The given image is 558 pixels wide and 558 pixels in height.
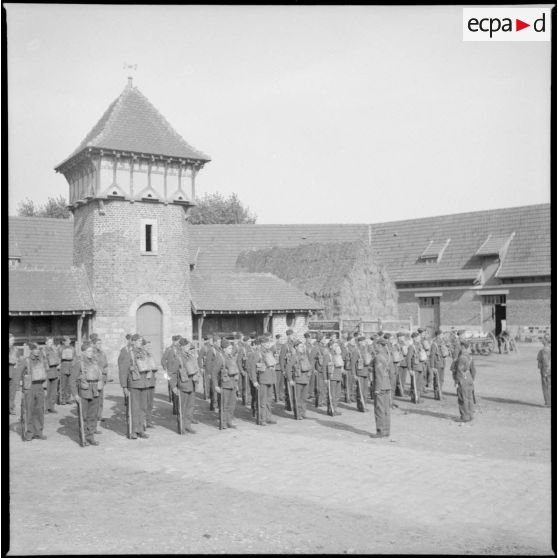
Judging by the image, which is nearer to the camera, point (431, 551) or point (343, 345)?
point (431, 551)

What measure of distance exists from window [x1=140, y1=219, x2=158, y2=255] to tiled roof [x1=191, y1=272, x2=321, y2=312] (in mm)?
2696

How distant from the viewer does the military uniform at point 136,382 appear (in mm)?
13633

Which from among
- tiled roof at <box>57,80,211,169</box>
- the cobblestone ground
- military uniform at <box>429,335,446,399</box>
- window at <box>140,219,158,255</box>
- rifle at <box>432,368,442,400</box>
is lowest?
the cobblestone ground

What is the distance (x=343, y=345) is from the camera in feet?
63.1

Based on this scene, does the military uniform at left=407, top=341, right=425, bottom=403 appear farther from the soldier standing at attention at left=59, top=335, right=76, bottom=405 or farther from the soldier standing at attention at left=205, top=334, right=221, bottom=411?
the soldier standing at attention at left=59, top=335, right=76, bottom=405

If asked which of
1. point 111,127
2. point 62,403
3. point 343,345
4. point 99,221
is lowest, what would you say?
point 62,403

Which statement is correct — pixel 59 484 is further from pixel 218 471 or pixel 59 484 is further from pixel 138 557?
pixel 138 557

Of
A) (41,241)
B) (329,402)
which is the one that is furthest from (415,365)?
(41,241)

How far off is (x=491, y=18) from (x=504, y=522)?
6639 millimetres

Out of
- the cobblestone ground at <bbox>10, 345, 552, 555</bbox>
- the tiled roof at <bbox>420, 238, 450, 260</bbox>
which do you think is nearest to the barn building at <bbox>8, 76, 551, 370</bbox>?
the tiled roof at <bbox>420, 238, 450, 260</bbox>

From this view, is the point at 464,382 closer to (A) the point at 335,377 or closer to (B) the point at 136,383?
(A) the point at 335,377

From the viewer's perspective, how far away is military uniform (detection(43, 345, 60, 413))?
650 inches

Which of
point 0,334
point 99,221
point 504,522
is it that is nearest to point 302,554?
point 504,522

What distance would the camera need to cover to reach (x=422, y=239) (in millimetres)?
42688
